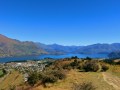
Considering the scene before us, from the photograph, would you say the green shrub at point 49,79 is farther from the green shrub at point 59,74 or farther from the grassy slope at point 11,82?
the grassy slope at point 11,82

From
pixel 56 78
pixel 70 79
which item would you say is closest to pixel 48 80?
pixel 56 78

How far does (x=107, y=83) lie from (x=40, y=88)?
746 centimetres

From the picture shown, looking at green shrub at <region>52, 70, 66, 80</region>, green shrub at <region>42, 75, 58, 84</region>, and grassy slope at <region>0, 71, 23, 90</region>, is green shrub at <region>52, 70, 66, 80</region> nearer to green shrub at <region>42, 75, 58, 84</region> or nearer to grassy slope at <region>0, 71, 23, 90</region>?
green shrub at <region>42, 75, 58, 84</region>

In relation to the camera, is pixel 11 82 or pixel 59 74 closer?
pixel 59 74

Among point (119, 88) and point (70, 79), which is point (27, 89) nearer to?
point (70, 79)

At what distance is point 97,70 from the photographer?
35375 millimetres

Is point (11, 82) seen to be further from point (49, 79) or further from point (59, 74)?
point (49, 79)

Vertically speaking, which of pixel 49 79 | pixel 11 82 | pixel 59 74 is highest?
pixel 59 74

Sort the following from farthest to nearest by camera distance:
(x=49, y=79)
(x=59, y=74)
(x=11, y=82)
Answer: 1. (x=11, y=82)
2. (x=59, y=74)
3. (x=49, y=79)

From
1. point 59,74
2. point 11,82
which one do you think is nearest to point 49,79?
point 59,74

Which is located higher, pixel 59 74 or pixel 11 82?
pixel 59 74

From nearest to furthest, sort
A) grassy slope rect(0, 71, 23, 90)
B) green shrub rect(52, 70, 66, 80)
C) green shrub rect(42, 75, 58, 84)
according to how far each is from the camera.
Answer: green shrub rect(42, 75, 58, 84) → green shrub rect(52, 70, 66, 80) → grassy slope rect(0, 71, 23, 90)

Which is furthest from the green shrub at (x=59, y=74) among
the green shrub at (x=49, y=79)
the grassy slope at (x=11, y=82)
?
the grassy slope at (x=11, y=82)

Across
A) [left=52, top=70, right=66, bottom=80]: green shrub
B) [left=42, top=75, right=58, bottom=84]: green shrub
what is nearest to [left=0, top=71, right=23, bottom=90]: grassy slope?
[left=52, top=70, right=66, bottom=80]: green shrub
